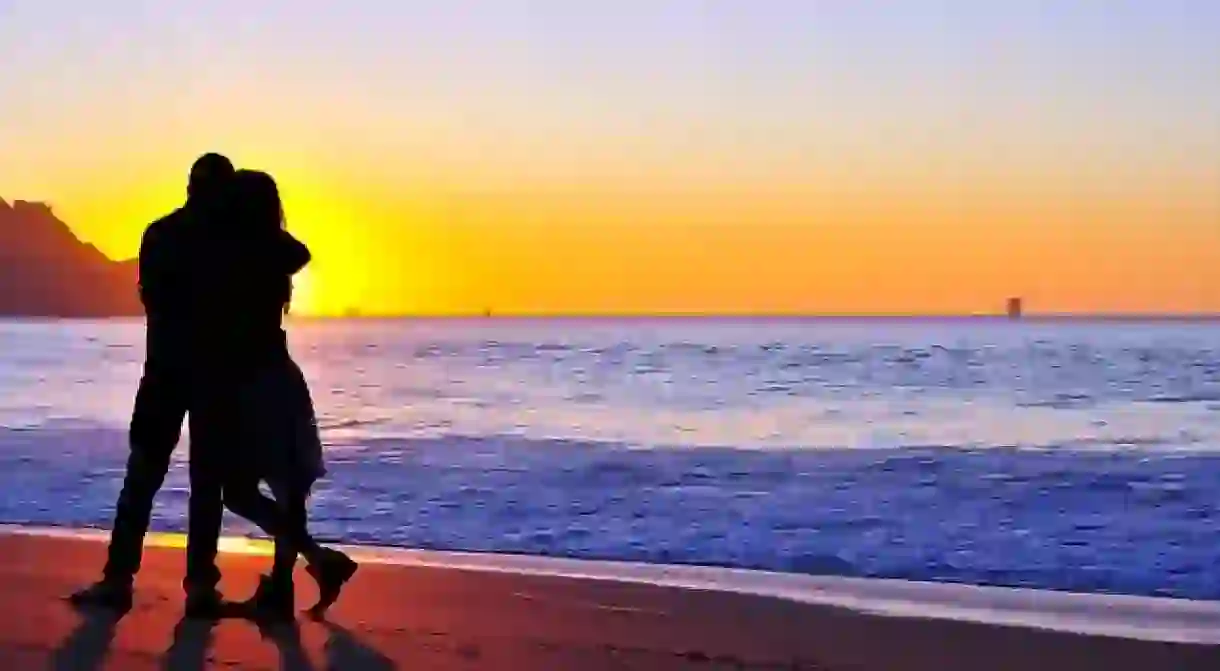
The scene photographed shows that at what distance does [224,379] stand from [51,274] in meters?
176

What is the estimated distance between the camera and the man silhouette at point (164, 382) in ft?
17.0

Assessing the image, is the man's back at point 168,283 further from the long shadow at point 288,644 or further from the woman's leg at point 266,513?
the long shadow at point 288,644

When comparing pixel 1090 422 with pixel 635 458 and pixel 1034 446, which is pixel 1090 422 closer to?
pixel 1034 446

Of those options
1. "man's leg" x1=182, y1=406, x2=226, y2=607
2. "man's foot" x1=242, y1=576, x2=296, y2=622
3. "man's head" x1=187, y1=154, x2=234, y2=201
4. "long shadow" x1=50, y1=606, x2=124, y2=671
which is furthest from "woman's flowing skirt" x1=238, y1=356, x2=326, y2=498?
"long shadow" x1=50, y1=606, x2=124, y2=671

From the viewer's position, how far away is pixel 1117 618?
640cm

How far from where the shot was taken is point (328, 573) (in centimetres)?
564

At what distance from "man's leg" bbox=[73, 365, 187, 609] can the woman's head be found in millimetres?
642

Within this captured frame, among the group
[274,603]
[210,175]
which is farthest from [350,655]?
[210,175]

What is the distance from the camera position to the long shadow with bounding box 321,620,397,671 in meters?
4.71

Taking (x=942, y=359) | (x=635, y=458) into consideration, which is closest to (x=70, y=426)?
(x=635, y=458)

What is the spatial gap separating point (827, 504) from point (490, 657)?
848 cm

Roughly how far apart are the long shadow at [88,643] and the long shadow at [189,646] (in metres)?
0.21

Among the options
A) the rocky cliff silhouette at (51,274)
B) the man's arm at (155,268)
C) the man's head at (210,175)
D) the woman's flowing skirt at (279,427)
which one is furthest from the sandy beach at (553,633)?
the rocky cliff silhouette at (51,274)

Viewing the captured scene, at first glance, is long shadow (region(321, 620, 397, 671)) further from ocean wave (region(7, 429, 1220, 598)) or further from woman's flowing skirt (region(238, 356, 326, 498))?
ocean wave (region(7, 429, 1220, 598))
